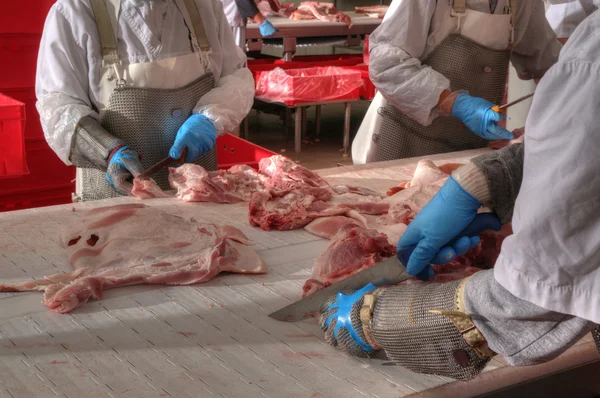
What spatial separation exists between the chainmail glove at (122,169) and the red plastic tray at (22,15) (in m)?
2.13

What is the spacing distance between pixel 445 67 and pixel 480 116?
43 cm

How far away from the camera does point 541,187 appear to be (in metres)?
1.42

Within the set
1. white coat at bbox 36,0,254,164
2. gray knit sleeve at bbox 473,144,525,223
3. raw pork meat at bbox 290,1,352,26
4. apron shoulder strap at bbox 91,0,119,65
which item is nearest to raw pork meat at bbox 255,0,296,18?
raw pork meat at bbox 290,1,352,26

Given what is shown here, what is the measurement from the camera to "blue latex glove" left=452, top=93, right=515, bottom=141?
3447 mm

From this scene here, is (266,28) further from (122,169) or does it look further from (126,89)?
(122,169)

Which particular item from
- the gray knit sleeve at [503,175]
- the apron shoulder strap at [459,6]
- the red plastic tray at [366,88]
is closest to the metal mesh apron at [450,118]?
the apron shoulder strap at [459,6]

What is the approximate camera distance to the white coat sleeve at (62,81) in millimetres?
3260

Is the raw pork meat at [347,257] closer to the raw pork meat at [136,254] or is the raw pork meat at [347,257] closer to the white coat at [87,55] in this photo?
the raw pork meat at [136,254]

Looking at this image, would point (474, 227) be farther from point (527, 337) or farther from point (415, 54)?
point (415, 54)

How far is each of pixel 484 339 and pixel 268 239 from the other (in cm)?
128

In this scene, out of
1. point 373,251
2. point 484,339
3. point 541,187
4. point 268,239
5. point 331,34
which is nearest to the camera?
point 541,187

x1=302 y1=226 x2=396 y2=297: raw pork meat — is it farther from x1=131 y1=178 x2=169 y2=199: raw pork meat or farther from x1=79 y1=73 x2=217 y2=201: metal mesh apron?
x1=79 y1=73 x2=217 y2=201: metal mesh apron

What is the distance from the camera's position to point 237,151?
15.8 feet

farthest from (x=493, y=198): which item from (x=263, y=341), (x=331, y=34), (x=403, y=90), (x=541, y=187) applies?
(x=331, y=34)
